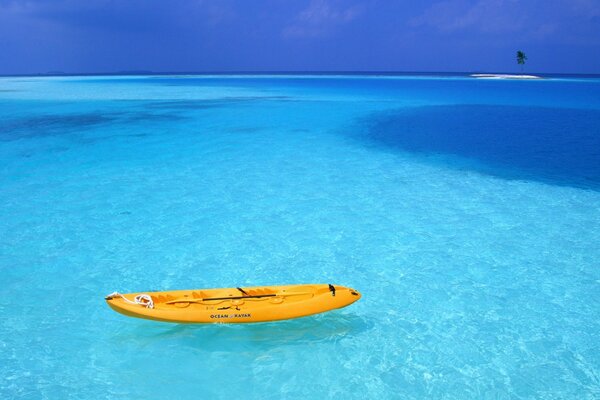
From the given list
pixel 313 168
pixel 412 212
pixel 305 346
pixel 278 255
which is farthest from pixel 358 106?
pixel 305 346

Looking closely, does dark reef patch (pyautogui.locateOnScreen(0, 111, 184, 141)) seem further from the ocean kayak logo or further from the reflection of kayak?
the ocean kayak logo

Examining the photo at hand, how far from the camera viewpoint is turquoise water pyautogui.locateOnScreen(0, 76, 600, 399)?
284 inches

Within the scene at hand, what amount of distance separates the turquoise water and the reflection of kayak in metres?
0.57

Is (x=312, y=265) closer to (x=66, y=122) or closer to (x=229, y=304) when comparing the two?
(x=229, y=304)

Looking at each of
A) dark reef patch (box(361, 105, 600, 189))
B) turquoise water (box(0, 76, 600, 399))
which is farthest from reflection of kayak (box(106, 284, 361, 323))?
dark reef patch (box(361, 105, 600, 189))

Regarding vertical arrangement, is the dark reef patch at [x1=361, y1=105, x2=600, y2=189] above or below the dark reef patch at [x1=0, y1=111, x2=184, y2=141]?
above

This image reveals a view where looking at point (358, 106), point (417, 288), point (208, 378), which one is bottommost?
point (208, 378)

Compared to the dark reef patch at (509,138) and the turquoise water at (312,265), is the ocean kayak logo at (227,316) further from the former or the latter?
the dark reef patch at (509,138)

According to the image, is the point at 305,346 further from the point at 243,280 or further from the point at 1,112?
the point at 1,112

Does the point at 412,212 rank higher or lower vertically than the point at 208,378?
higher

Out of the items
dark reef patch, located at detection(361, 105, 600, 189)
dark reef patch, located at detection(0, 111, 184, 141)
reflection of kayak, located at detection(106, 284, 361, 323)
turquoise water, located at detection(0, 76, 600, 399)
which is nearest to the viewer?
turquoise water, located at detection(0, 76, 600, 399)

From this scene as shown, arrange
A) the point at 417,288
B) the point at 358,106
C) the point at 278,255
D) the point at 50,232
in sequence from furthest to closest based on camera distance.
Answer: the point at 358,106, the point at 50,232, the point at 278,255, the point at 417,288

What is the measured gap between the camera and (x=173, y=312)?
25.1 ft

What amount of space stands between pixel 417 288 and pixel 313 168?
11195 mm
